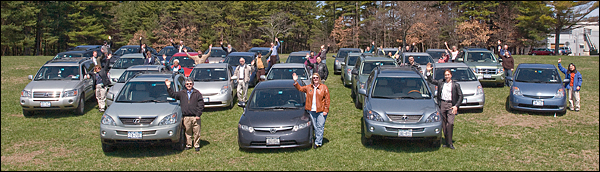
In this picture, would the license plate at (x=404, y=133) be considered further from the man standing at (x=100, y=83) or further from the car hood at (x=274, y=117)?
the man standing at (x=100, y=83)

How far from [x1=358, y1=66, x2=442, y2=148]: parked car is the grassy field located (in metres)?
0.41

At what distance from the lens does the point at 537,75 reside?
1332cm

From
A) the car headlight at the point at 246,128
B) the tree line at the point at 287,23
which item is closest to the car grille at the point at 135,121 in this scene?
the car headlight at the point at 246,128

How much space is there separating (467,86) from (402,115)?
214 inches

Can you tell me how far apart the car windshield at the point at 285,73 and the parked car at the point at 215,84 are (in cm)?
150

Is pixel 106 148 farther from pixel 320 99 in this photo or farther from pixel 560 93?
pixel 560 93

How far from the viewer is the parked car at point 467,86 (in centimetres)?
1210

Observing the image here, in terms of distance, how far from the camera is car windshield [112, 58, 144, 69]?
58.4 ft

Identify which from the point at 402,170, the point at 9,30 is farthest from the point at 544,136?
the point at 9,30

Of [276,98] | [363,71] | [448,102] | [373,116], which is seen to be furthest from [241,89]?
[448,102]

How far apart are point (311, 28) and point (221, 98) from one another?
65.1m

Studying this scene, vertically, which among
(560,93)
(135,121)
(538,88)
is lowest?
(135,121)

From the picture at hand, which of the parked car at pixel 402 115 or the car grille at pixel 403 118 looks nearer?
the parked car at pixel 402 115

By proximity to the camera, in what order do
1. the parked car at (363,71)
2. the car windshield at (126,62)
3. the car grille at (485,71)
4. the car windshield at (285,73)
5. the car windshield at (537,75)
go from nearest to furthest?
the car windshield at (537,75) < the parked car at (363,71) < the car windshield at (285,73) < the car grille at (485,71) < the car windshield at (126,62)
